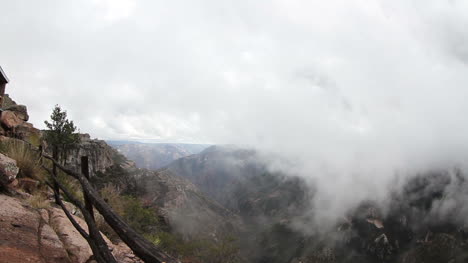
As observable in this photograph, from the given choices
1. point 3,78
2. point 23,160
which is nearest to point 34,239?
point 23,160

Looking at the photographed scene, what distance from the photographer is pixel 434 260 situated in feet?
611

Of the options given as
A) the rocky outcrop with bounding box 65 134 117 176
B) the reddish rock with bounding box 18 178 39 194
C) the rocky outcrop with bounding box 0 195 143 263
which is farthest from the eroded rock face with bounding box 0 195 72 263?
the rocky outcrop with bounding box 65 134 117 176

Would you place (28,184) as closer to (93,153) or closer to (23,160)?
(23,160)

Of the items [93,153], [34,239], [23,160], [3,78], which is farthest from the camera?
[93,153]

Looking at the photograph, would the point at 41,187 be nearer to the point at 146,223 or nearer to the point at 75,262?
the point at 75,262

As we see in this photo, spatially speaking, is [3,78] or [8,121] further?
[8,121]

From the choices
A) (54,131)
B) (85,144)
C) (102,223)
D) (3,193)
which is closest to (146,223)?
(54,131)

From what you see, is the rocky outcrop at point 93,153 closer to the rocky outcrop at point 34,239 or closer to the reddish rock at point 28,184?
the reddish rock at point 28,184

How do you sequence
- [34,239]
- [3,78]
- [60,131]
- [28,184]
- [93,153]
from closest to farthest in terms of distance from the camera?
[34,239], [28,184], [3,78], [60,131], [93,153]

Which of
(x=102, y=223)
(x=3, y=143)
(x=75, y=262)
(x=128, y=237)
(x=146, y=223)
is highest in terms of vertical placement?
(x=3, y=143)

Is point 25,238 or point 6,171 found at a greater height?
point 6,171

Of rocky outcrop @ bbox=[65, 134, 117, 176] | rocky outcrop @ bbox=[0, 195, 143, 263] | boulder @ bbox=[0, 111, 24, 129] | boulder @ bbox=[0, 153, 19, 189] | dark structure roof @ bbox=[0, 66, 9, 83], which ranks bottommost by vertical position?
rocky outcrop @ bbox=[65, 134, 117, 176]

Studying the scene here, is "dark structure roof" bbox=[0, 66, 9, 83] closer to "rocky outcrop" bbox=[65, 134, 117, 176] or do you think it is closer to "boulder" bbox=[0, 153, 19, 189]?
"boulder" bbox=[0, 153, 19, 189]

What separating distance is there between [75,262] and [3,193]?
4.42 meters
